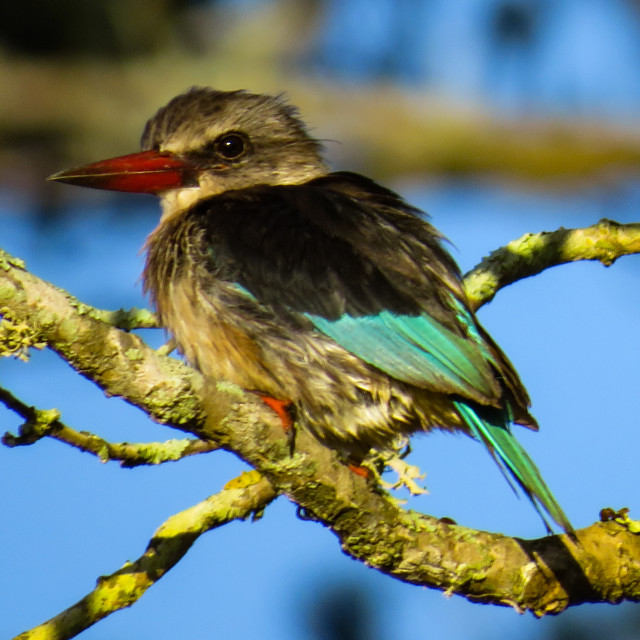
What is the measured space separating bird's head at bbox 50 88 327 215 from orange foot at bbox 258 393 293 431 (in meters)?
1.09

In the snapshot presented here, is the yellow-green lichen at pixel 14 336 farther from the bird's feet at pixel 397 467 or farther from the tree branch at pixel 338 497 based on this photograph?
the bird's feet at pixel 397 467

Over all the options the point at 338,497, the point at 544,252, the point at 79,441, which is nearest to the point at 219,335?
the point at 338,497

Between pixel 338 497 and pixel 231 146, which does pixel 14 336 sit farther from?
pixel 231 146

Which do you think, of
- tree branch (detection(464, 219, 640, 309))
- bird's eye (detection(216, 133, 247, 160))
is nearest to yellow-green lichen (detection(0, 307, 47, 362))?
tree branch (detection(464, 219, 640, 309))

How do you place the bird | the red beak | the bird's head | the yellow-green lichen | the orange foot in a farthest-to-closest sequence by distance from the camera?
1. the bird's head
2. the red beak
3. the bird
4. the orange foot
5. the yellow-green lichen

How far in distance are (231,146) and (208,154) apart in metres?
0.12

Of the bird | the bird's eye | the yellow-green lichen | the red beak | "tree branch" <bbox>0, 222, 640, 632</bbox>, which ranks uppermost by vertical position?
the bird's eye

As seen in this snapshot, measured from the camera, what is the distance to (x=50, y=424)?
8.40 feet

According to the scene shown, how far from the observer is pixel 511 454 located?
3287mm

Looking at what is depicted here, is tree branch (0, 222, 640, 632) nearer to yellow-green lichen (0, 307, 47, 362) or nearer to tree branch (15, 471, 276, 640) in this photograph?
yellow-green lichen (0, 307, 47, 362)

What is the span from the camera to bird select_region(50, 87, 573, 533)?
338cm

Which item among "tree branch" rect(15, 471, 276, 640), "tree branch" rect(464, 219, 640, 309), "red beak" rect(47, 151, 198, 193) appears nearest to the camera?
"tree branch" rect(15, 471, 276, 640)

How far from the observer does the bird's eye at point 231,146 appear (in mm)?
4336

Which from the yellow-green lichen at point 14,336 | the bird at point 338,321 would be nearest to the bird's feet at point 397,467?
the bird at point 338,321
